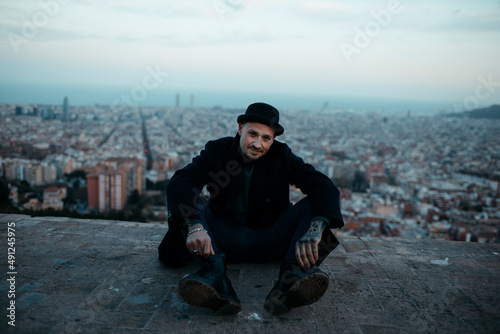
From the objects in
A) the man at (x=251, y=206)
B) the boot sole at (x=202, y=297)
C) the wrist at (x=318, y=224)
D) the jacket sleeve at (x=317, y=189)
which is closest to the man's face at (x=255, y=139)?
the man at (x=251, y=206)

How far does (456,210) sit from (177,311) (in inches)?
642

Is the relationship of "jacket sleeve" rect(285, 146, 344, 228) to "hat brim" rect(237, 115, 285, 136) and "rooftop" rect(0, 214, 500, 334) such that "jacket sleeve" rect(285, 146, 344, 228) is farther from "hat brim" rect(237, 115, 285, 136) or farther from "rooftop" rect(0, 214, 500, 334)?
"rooftop" rect(0, 214, 500, 334)

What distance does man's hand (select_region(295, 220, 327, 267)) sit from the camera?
155cm

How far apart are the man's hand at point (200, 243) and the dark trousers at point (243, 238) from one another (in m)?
0.15

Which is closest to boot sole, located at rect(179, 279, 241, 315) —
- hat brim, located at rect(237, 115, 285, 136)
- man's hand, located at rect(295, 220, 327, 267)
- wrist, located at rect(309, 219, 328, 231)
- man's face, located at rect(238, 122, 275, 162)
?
man's hand, located at rect(295, 220, 327, 267)

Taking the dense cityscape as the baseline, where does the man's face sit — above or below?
above

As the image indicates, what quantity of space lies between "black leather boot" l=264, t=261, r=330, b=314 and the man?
0.07 metres

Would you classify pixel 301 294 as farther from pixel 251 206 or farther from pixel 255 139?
pixel 255 139

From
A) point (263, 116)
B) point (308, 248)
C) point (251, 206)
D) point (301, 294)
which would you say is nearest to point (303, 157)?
point (251, 206)

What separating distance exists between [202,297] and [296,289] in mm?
366

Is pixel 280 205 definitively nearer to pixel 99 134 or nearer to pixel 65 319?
pixel 65 319

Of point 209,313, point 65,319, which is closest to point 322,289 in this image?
point 209,313

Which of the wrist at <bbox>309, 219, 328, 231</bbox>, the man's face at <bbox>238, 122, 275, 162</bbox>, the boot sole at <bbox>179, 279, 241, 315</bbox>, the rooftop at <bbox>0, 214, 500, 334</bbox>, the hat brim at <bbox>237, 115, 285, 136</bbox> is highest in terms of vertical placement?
the hat brim at <bbox>237, 115, 285, 136</bbox>

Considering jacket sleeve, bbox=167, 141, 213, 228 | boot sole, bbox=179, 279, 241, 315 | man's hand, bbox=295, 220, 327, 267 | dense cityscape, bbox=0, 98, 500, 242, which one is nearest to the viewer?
boot sole, bbox=179, 279, 241, 315
